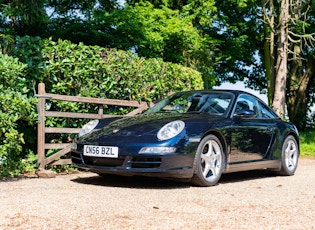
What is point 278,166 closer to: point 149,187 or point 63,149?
point 149,187

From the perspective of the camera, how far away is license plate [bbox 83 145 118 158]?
671cm

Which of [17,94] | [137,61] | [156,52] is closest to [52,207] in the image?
[17,94]

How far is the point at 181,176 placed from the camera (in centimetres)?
666

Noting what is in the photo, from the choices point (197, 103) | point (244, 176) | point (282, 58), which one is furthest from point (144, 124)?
point (282, 58)

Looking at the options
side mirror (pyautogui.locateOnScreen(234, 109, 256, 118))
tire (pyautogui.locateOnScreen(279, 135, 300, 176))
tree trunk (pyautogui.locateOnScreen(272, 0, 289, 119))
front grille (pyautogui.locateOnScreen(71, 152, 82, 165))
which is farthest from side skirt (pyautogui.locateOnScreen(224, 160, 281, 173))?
tree trunk (pyautogui.locateOnScreen(272, 0, 289, 119))

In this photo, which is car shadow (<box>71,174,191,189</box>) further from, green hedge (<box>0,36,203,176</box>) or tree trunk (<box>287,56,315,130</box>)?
tree trunk (<box>287,56,315,130</box>)

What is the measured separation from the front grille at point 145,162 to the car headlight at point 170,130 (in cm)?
28

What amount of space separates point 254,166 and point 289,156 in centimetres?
135

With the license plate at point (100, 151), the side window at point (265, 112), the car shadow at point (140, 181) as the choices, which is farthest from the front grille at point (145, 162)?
the side window at point (265, 112)

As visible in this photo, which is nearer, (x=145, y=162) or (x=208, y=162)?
(x=145, y=162)

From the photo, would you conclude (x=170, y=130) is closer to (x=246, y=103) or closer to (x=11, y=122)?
(x=246, y=103)

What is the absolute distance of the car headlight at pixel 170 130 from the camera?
669cm

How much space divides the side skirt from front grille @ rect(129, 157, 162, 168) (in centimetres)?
127

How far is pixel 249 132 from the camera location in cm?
791
